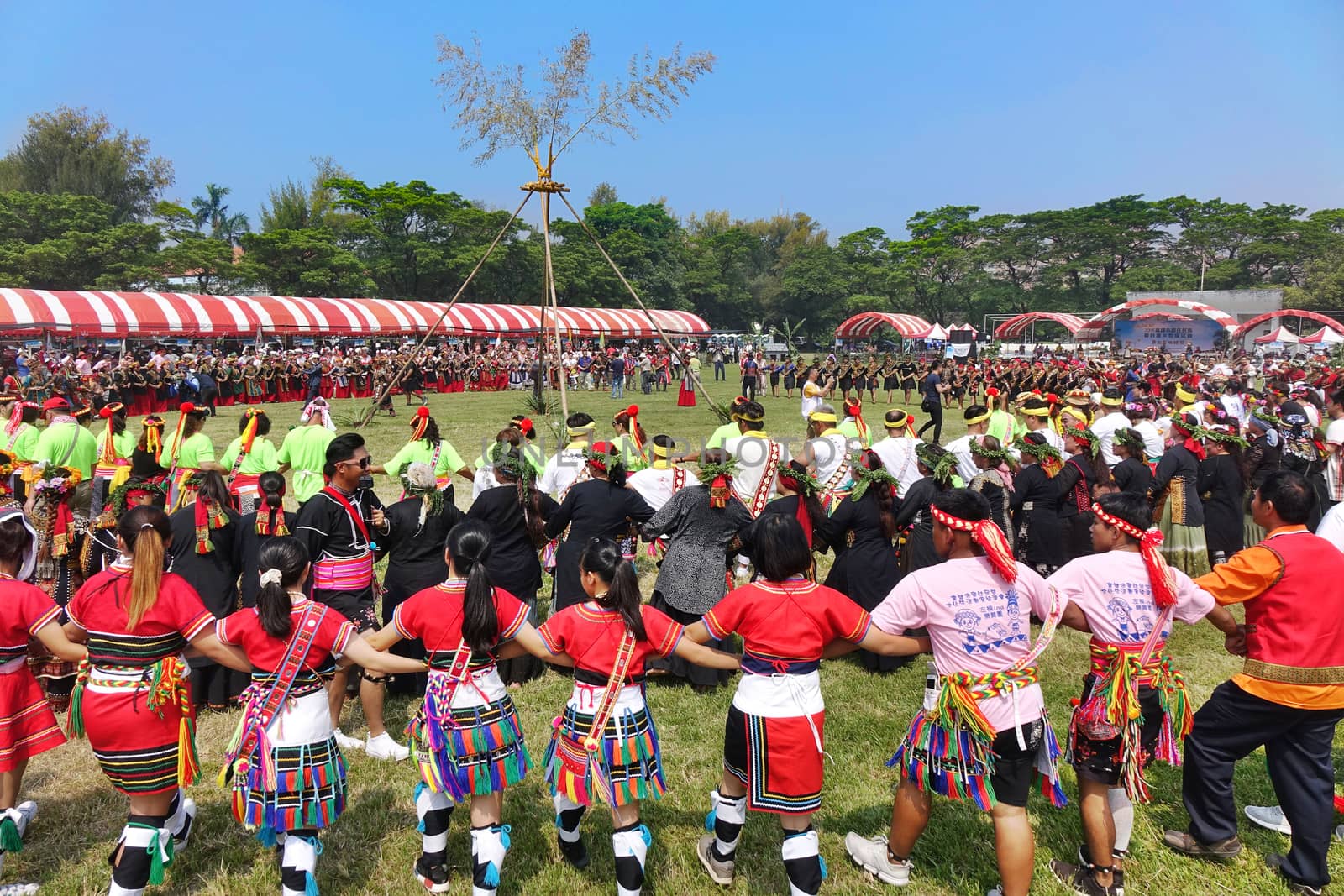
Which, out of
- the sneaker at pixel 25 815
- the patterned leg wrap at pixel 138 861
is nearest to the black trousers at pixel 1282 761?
the patterned leg wrap at pixel 138 861

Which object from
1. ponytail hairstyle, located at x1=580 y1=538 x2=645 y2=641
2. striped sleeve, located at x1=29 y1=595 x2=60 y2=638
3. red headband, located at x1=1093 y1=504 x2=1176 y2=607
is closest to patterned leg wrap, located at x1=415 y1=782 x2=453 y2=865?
ponytail hairstyle, located at x1=580 y1=538 x2=645 y2=641

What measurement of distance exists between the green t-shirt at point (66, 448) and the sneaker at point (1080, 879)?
806 centimetres

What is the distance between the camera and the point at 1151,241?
71.9 meters

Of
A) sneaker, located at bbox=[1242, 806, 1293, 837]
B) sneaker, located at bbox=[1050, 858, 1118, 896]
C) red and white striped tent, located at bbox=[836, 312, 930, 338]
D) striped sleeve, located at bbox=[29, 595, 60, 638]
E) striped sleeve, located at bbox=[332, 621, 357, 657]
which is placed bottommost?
sneaker, located at bbox=[1242, 806, 1293, 837]

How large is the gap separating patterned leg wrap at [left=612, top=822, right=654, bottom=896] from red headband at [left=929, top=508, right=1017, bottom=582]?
185 centimetres

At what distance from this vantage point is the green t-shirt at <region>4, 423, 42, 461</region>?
24.9 ft

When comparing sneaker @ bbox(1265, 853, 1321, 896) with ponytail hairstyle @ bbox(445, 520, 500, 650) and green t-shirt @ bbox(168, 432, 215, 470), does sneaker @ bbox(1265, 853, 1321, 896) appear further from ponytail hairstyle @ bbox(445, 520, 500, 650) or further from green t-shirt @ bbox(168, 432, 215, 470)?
green t-shirt @ bbox(168, 432, 215, 470)

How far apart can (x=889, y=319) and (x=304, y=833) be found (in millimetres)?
47966

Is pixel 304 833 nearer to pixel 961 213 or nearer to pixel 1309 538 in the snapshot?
pixel 1309 538

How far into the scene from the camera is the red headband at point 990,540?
3.42 meters

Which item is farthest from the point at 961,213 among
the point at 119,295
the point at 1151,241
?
the point at 119,295

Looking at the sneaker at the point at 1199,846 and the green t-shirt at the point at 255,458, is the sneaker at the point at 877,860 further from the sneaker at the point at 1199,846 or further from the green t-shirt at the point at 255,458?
the green t-shirt at the point at 255,458

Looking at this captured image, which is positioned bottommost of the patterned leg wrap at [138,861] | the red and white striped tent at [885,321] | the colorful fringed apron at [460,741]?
the patterned leg wrap at [138,861]

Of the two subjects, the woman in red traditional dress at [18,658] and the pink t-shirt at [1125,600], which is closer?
the woman in red traditional dress at [18,658]
